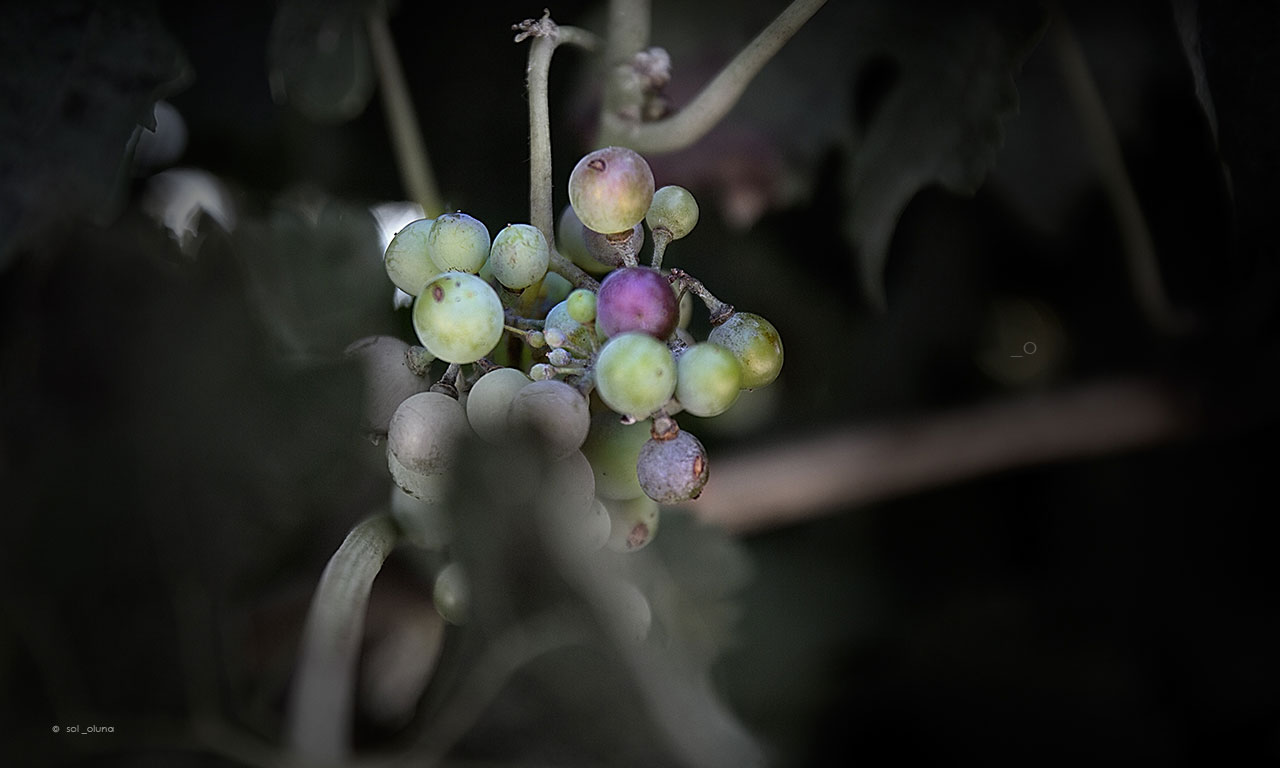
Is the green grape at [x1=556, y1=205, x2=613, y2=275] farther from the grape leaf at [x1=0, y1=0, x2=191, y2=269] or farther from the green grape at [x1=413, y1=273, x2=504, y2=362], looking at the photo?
the grape leaf at [x1=0, y1=0, x2=191, y2=269]

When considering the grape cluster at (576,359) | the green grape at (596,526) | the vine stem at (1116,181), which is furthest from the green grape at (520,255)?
the vine stem at (1116,181)

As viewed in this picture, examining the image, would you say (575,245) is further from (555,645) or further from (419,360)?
(555,645)

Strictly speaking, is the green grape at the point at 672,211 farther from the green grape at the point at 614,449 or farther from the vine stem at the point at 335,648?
the vine stem at the point at 335,648

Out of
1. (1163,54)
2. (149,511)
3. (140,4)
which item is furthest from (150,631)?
(1163,54)

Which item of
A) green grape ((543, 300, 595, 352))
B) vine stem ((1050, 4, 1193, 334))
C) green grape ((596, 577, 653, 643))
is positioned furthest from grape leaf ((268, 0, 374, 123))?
vine stem ((1050, 4, 1193, 334))

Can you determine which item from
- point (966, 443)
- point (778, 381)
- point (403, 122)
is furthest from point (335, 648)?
point (966, 443)

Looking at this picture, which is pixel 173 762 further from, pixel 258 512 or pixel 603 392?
pixel 603 392
